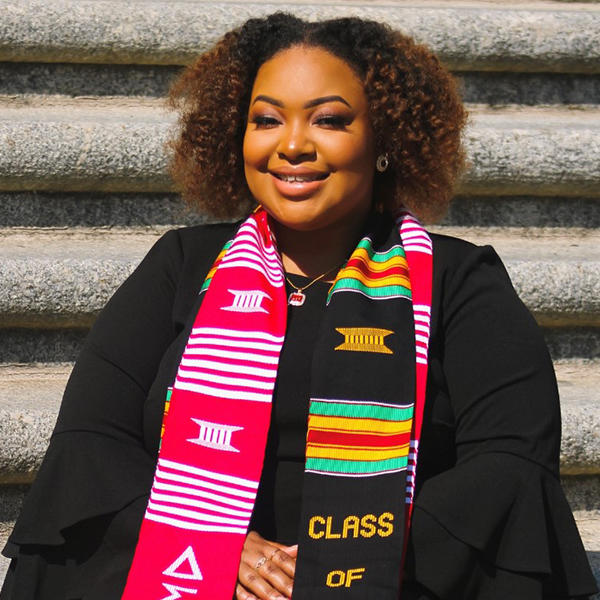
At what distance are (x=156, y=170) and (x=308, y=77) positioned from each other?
0.90m

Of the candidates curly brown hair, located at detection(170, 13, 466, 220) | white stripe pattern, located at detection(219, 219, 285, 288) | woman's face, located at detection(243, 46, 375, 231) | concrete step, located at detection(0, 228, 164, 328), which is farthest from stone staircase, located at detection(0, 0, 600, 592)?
woman's face, located at detection(243, 46, 375, 231)

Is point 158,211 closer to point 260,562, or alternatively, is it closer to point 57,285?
point 57,285

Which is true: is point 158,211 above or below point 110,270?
above

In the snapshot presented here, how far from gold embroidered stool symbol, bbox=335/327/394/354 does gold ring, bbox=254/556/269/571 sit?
0.44 metres

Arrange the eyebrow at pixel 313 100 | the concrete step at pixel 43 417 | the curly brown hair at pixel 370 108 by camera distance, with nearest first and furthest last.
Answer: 1. the eyebrow at pixel 313 100
2. the curly brown hair at pixel 370 108
3. the concrete step at pixel 43 417

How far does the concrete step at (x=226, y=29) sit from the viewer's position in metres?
3.33

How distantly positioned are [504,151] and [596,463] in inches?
37.0

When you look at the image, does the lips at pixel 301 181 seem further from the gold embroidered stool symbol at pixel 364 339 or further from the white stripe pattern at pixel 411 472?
the white stripe pattern at pixel 411 472

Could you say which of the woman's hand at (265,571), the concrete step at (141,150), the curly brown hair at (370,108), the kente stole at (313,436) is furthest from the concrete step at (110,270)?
the woman's hand at (265,571)

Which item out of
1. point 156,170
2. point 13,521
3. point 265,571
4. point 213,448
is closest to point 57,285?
point 156,170

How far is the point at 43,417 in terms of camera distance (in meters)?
2.81

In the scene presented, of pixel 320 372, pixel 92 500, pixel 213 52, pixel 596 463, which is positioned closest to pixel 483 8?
pixel 213 52

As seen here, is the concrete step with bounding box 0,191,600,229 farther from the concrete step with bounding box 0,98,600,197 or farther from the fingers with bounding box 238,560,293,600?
the fingers with bounding box 238,560,293,600

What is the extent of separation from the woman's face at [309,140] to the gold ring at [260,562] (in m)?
0.70
